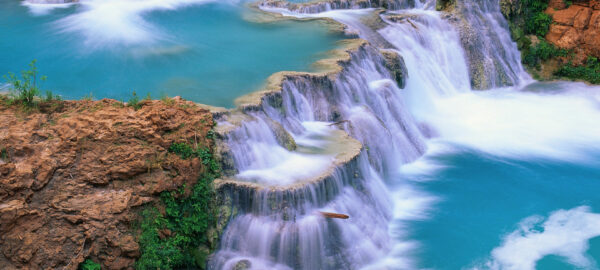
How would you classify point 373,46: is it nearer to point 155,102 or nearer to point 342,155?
point 342,155

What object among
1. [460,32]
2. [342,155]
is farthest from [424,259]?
[460,32]

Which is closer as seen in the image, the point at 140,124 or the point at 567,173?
the point at 140,124

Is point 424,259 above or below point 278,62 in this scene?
below

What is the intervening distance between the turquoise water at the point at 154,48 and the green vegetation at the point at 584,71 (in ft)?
23.5

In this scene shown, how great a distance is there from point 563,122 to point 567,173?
2710mm

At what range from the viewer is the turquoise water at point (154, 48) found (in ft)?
31.2

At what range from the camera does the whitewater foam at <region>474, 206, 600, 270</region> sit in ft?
25.2

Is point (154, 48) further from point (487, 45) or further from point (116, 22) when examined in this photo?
point (487, 45)

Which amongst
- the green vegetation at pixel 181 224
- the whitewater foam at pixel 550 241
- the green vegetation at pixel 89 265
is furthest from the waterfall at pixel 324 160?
the whitewater foam at pixel 550 241

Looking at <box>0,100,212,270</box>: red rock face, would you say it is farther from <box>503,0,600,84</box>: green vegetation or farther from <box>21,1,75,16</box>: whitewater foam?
<box>503,0,600,84</box>: green vegetation

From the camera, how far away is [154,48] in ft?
37.5

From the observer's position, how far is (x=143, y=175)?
6.63 metres

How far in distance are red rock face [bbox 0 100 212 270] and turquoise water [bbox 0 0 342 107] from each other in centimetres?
195

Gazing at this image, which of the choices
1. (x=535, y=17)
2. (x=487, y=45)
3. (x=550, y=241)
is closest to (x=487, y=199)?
(x=550, y=241)
